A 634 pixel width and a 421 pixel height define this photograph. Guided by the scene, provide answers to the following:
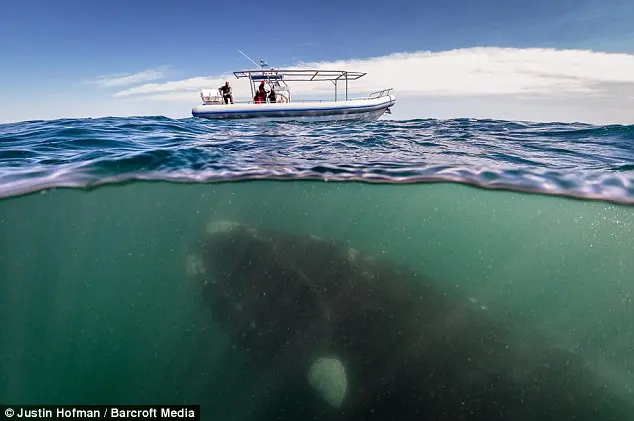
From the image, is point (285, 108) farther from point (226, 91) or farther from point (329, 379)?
point (329, 379)

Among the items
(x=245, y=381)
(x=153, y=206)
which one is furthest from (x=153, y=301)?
(x=245, y=381)

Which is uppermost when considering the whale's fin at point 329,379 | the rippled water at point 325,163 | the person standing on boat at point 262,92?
the person standing on boat at point 262,92

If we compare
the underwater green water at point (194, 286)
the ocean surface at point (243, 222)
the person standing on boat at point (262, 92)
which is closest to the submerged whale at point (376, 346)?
the ocean surface at point (243, 222)

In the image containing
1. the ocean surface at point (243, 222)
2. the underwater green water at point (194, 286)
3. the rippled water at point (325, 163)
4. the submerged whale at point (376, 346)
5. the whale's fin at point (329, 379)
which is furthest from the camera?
the rippled water at point (325, 163)

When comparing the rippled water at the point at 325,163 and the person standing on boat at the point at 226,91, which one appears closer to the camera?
the rippled water at the point at 325,163

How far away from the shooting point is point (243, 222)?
10.0 metres

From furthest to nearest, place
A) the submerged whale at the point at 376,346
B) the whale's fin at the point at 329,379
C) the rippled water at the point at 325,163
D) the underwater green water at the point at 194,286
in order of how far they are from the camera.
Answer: the rippled water at the point at 325,163 < the underwater green water at the point at 194,286 < the whale's fin at the point at 329,379 < the submerged whale at the point at 376,346

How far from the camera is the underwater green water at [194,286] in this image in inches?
305

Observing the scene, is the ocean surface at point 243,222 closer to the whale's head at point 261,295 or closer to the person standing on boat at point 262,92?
the whale's head at point 261,295

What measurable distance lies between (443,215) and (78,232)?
13.6 meters

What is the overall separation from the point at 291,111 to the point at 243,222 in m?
15.3

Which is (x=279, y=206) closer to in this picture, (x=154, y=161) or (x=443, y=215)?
(x=154, y=161)

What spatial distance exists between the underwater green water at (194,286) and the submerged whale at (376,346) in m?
0.64

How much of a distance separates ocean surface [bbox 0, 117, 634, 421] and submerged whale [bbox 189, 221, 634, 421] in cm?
53
